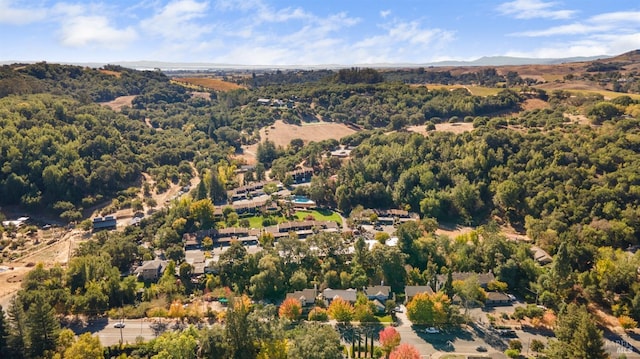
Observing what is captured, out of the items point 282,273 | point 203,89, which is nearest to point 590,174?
point 282,273

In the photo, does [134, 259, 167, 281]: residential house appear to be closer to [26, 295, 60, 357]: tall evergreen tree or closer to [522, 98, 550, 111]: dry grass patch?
[26, 295, 60, 357]: tall evergreen tree

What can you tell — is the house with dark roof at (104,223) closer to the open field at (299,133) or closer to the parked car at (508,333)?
the open field at (299,133)

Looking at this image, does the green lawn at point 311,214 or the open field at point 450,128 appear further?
the open field at point 450,128

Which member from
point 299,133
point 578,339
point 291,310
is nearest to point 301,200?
point 291,310

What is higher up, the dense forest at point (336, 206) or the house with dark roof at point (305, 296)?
the dense forest at point (336, 206)

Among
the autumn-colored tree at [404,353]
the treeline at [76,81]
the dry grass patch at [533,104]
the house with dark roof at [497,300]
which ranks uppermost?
the treeline at [76,81]

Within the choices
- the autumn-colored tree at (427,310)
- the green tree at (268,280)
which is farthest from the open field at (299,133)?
the autumn-colored tree at (427,310)

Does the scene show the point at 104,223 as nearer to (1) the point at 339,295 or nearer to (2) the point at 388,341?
(1) the point at 339,295
